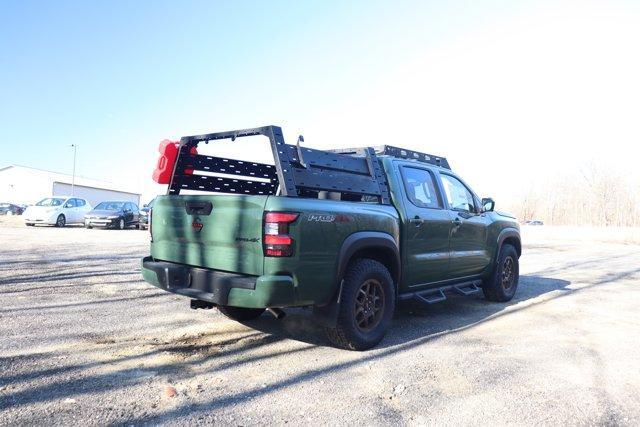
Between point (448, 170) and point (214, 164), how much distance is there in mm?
3124

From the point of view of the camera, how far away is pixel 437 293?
228 inches

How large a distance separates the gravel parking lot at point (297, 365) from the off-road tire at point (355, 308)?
14cm

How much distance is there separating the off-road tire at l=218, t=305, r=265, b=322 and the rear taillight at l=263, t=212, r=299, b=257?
1.68 meters

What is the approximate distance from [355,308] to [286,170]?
1.40 m

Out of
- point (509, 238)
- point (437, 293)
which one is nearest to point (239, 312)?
point (437, 293)

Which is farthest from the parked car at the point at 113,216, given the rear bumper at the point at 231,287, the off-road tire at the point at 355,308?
the off-road tire at the point at 355,308

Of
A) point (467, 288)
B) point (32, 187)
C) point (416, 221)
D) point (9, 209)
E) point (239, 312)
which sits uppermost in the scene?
point (32, 187)

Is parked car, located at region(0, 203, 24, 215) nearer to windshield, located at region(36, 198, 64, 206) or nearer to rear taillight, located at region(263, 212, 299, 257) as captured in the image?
windshield, located at region(36, 198, 64, 206)

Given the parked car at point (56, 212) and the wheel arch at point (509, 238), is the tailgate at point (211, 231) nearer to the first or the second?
the wheel arch at point (509, 238)

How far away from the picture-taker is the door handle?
521 centimetres

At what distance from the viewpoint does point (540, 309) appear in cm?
673

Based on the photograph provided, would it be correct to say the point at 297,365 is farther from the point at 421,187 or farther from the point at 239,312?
the point at 421,187

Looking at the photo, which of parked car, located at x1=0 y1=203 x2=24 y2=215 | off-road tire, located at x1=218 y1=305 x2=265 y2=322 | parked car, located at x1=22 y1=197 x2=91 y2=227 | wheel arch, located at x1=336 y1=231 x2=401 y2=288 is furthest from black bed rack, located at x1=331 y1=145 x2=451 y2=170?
parked car, located at x1=0 y1=203 x2=24 y2=215

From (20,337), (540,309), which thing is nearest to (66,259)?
(20,337)
